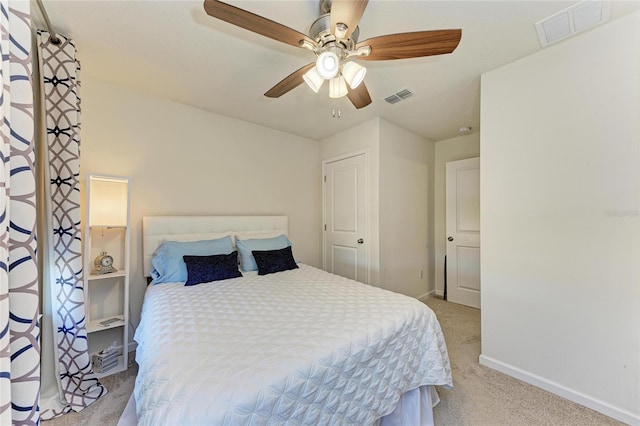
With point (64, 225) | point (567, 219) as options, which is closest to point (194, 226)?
point (64, 225)

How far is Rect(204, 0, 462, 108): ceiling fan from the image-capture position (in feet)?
3.98

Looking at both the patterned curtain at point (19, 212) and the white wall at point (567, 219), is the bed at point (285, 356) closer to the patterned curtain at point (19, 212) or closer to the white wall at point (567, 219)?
the patterned curtain at point (19, 212)

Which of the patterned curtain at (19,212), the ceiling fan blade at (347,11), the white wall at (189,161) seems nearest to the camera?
the patterned curtain at (19,212)

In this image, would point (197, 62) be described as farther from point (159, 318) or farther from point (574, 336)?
point (574, 336)

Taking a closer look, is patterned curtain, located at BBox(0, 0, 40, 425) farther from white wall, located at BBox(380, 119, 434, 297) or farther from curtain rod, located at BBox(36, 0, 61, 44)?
white wall, located at BBox(380, 119, 434, 297)

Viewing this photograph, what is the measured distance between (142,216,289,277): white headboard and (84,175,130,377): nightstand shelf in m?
0.19

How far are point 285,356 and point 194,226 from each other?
6.81 ft

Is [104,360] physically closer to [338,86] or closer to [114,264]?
[114,264]

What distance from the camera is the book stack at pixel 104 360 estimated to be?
2.06 metres

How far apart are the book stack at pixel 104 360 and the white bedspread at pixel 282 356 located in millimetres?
717

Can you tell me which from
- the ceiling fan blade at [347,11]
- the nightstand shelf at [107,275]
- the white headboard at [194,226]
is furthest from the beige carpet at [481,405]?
the ceiling fan blade at [347,11]

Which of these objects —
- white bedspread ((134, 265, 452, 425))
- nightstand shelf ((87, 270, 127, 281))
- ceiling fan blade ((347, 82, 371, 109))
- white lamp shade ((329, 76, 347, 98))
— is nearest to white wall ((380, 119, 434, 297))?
ceiling fan blade ((347, 82, 371, 109))

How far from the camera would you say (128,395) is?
1.85 meters

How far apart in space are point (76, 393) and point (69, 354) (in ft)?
0.87
